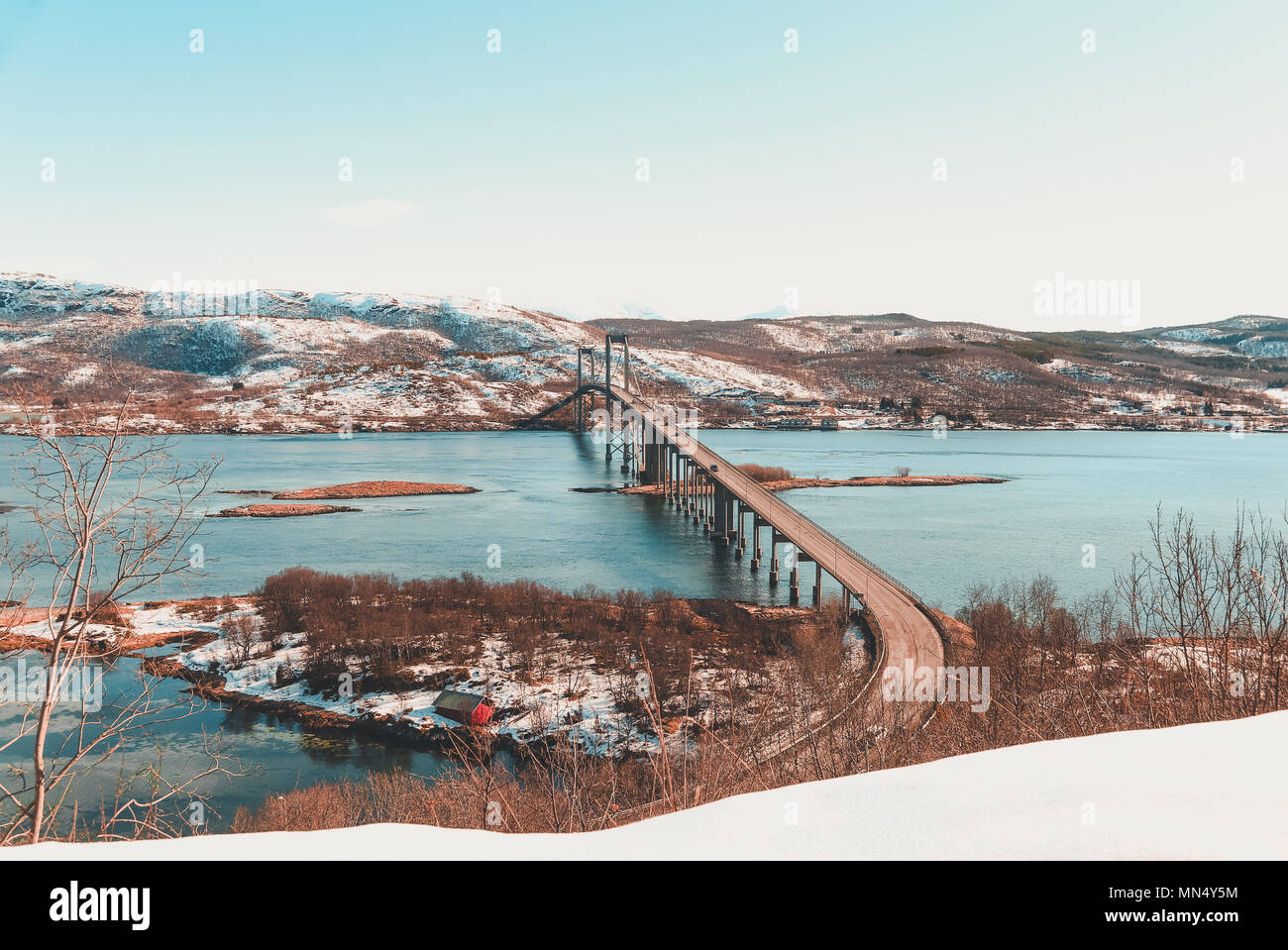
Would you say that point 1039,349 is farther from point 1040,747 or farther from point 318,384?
point 1040,747

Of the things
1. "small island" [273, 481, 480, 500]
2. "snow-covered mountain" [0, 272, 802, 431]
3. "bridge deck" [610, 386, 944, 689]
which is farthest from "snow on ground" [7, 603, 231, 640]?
"snow-covered mountain" [0, 272, 802, 431]

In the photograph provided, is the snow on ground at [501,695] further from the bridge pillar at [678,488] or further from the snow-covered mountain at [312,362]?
the snow-covered mountain at [312,362]

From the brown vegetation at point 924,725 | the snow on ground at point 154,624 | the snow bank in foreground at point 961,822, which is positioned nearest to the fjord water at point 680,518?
the snow on ground at point 154,624

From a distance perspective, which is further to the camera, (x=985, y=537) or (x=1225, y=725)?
(x=985, y=537)

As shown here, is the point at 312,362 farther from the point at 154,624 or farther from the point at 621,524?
the point at 154,624

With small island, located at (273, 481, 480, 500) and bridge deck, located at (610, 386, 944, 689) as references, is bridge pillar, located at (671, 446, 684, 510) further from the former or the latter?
small island, located at (273, 481, 480, 500)

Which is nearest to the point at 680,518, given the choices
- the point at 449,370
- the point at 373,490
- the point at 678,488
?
the point at 678,488
